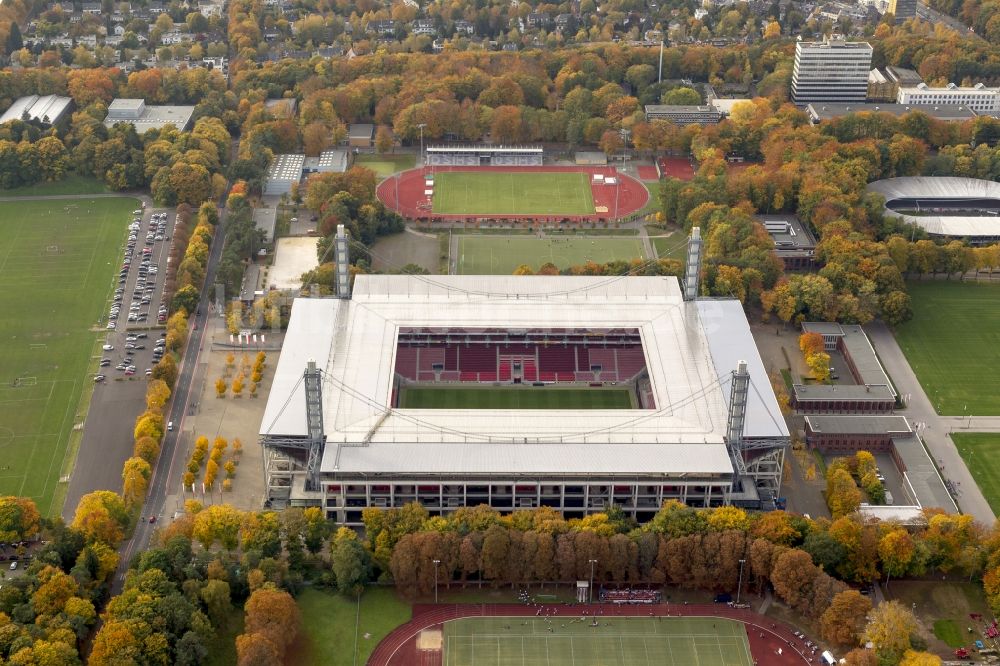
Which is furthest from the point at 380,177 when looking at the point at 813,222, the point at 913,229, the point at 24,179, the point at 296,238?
the point at 913,229

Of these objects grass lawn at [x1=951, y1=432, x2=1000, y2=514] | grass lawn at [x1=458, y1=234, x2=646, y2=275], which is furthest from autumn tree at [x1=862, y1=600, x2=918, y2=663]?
grass lawn at [x1=458, y1=234, x2=646, y2=275]

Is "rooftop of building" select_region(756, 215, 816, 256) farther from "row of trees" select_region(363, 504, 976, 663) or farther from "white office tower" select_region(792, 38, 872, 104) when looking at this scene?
"row of trees" select_region(363, 504, 976, 663)

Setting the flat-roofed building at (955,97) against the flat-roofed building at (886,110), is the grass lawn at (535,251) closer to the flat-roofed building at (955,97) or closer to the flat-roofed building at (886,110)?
the flat-roofed building at (886,110)

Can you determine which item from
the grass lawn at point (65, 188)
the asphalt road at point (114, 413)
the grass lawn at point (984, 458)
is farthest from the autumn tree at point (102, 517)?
the grass lawn at point (65, 188)

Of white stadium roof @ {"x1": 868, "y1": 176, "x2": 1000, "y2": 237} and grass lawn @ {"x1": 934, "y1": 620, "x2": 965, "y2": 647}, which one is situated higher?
white stadium roof @ {"x1": 868, "y1": 176, "x2": 1000, "y2": 237}

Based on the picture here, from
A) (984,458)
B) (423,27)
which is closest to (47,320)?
(984,458)

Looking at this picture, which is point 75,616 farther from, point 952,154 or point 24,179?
point 952,154

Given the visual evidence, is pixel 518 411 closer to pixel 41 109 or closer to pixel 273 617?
pixel 273 617
